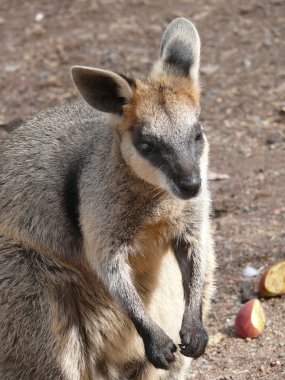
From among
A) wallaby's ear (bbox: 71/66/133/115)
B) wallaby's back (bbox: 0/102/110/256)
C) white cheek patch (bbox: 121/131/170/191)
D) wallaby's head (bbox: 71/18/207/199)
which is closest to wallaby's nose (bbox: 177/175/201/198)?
wallaby's head (bbox: 71/18/207/199)

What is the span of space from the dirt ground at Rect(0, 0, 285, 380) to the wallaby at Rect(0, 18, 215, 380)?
0.91 m

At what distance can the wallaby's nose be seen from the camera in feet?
17.0

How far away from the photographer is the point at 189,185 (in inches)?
203

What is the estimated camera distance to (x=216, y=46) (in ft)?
35.2

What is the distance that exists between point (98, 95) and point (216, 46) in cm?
537

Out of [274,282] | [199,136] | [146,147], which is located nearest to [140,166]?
[146,147]

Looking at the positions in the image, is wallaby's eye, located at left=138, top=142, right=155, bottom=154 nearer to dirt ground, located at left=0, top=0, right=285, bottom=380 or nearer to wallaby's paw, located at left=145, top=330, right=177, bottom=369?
wallaby's paw, located at left=145, top=330, right=177, bottom=369

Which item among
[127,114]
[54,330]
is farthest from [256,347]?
[127,114]

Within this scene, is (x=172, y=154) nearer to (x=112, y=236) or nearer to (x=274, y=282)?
(x=112, y=236)

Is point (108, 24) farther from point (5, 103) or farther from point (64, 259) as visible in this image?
point (64, 259)

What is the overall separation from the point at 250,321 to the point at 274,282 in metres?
0.48

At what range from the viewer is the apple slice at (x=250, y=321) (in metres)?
6.58

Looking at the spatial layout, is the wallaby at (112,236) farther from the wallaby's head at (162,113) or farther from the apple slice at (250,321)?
A: the apple slice at (250,321)

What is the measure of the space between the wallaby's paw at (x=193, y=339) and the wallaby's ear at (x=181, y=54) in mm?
1495
